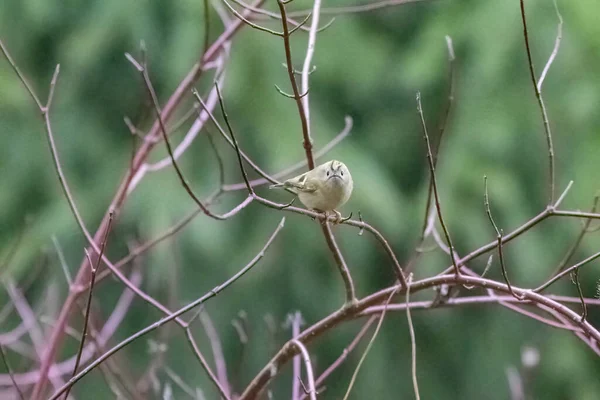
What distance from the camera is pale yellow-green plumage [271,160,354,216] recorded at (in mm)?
913

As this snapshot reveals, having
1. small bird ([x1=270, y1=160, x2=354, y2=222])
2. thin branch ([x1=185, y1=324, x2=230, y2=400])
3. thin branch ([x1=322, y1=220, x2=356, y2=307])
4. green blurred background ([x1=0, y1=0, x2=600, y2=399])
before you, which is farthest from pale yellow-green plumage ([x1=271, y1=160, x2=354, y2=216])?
green blurred background ([x1=0, y1=0, x2=600, y2=399])

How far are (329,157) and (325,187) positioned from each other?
26.5 inches

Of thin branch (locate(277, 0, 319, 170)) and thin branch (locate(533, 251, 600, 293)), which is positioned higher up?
thin branch (locate(277, 0, 319, 170))

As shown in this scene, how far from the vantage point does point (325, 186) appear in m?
0.92

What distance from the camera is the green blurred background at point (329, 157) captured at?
61.4 inches

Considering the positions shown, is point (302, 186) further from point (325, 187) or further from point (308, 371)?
point (308, 371)

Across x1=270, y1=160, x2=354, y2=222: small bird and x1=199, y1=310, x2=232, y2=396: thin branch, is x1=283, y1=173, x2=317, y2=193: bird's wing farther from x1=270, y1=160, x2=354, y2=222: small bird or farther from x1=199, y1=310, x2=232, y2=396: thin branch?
x1=199, y1=310, x2=232, y2=396: thin branch

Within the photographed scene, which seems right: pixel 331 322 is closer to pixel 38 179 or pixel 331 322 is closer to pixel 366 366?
pixel 366 366

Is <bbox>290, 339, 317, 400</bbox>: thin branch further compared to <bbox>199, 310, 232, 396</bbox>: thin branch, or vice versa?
<bbox>199, 310, 232, 396</bbox>: thin branch

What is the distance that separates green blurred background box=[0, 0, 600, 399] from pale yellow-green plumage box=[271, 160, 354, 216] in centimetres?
59

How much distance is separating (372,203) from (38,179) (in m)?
0.83

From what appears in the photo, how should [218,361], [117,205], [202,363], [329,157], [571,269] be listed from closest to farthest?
[571,269] < [202,363] < [117,205] < [218,361] < [329,157]

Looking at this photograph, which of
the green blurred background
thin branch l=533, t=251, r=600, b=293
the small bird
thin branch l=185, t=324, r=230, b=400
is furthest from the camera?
the green blurred background

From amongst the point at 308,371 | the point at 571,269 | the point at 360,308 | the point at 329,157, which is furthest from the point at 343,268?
the point at 329,157
